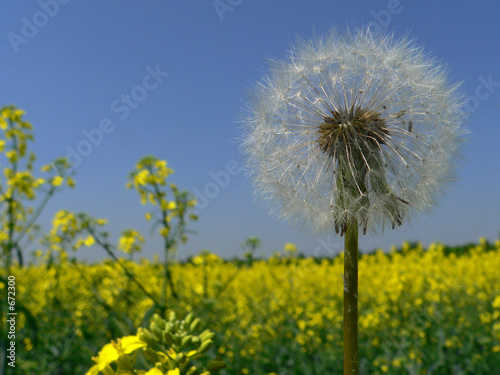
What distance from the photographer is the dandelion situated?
5.24ft

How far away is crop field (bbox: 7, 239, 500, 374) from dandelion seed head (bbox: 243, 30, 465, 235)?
237 cm

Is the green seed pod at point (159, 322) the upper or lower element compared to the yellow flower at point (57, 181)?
lower

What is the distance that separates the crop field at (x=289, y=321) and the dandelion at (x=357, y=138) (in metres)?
2.35

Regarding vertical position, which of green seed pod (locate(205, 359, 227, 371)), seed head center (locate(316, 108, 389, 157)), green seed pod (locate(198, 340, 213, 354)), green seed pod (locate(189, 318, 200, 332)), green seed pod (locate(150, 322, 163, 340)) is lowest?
green seed pod (locate(205, 359, 227, 371))

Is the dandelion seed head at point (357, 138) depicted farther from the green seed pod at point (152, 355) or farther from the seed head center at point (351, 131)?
the green seed pod at point (152, 355)

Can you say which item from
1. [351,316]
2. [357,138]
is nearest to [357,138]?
[357,138]

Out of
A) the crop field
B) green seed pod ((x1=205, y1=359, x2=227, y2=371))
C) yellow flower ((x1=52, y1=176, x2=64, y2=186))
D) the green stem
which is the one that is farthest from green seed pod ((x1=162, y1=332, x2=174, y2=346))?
yellow flower ((x1=52, y1=176, x2=64, y2=186))

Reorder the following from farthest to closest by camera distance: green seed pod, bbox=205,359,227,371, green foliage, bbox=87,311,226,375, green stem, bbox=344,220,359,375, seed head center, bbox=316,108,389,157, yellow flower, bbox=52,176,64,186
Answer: yellow flower, bbox=52,176,64,186
seed head center, bbox=316,108,389,157
green seed pod, bbox=205,359,227,371
green foliage, bbox=87,311,226,375
green stem, bbox=344,220,359,375

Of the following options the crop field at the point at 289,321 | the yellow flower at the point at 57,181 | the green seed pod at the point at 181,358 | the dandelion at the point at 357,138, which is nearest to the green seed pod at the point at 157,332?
the green seed pod at the point at 181,358

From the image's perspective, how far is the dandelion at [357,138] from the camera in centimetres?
160

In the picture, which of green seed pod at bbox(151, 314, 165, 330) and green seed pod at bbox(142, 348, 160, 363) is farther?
green seed pod at bbox(151, 314, 165, 330)

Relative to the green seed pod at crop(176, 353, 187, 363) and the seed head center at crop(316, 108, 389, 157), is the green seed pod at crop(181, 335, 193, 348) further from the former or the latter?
the seed head center at crop(316, 108, 389, 157)

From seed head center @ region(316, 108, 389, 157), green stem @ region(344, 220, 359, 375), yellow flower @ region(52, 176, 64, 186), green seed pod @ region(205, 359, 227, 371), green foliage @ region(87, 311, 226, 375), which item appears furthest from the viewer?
yellow flower @ region(52, 176, 64, 186)

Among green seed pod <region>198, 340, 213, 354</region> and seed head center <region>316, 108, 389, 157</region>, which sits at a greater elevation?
seed head center <region>316, 108, 389, 157</region>
